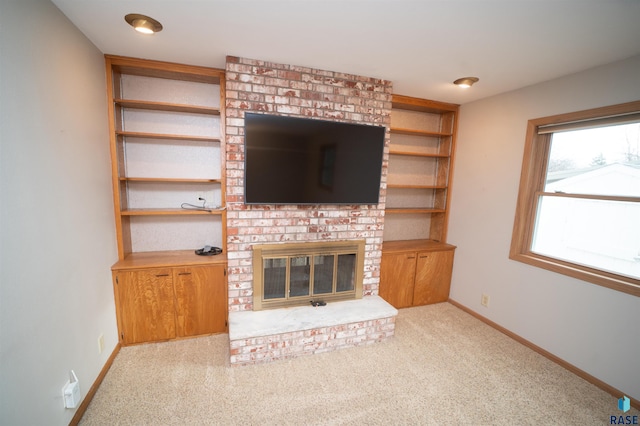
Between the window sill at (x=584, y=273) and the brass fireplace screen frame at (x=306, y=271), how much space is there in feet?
5.37

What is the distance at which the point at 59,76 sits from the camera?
1.56m

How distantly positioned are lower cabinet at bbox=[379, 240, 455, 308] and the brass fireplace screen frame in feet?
1.60

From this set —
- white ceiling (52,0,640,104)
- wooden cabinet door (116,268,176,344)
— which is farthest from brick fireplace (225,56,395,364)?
wooden cabinet door (116,268,176,344)

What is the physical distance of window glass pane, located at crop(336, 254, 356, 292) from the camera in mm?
2670

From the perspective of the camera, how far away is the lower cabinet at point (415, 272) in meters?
3.08

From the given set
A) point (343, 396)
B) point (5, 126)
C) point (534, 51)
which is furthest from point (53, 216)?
point (534, 51)

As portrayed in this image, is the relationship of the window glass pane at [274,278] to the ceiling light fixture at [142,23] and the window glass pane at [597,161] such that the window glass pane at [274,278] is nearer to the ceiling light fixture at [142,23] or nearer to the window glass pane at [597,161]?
the ceiling light fixture at [142,23]

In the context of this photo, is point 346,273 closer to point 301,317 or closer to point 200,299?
point 301,317

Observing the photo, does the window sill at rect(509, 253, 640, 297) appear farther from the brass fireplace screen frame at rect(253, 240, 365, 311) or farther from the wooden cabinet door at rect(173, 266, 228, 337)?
the wooden cabinet door at rect(173, 266, 228, 337)

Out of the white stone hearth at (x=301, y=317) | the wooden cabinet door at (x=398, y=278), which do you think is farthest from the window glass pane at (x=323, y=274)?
the wooden cabinet door at (x=398, y=278)

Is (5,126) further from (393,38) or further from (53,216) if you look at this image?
(393,38)

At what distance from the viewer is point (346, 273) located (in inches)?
107

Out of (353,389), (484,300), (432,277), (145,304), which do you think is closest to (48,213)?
(145,304)

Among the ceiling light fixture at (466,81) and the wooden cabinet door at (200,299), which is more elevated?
the ceiling light fixture at (466,81)
